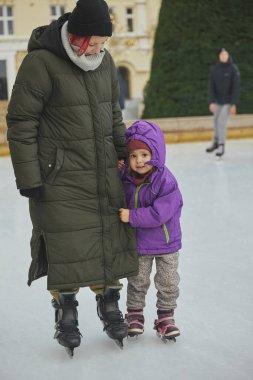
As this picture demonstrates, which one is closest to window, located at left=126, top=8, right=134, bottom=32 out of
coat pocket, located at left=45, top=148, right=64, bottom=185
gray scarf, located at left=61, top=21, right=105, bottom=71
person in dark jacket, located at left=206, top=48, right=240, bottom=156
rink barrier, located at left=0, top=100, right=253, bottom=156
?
rink barrier, located at left=0, top=100, right=253, bottom=156

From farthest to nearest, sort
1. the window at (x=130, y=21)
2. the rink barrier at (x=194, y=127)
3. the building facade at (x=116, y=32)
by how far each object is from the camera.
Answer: the window at (x=130, y=21) → the building facade at (x=116, y=32) → the rink barrier at (x=194, y=127)

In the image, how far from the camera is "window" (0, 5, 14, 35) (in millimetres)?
37987

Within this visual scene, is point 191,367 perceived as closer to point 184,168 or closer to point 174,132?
point 184,168

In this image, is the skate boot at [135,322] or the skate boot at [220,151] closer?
the skate boot at [135,322]

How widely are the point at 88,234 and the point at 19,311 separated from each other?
2.89 ft

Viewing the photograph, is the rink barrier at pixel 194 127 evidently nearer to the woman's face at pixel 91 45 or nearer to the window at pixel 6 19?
the woman's face at pixel 91 45

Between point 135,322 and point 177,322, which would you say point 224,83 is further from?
point 135,322

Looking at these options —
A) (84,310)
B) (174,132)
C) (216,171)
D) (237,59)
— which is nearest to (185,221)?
(84,310)

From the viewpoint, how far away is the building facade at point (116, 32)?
121 feet

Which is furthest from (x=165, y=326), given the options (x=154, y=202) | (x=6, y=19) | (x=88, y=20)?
(x=6, y=19)

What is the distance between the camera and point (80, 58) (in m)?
2.84

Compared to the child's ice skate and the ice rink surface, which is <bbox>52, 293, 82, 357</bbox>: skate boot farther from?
the child's ice skate

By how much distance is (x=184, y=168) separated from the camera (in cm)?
896

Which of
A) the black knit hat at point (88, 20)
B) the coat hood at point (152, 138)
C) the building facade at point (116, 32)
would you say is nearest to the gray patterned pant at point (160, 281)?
the coat hood at point (152, 138)
